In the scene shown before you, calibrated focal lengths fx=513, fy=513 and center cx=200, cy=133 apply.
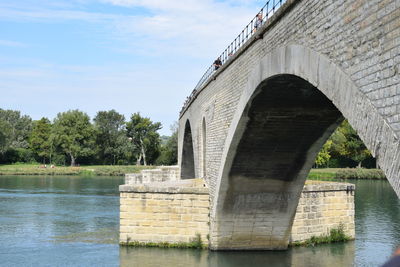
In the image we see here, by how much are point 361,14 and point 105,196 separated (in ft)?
97.8

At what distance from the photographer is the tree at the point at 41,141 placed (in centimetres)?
7219

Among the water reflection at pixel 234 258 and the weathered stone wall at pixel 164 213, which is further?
the weathered stone wall at pixel 164 213

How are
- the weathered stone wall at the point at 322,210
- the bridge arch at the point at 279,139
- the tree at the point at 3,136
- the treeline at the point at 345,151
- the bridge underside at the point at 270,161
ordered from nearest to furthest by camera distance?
the bridge arch at the point at 279,139, the bridge underside at the point at 270,161, the weathered stone wall at the point at 322,210, the treeline at the point at 345,151, the tree at the point at 3,136

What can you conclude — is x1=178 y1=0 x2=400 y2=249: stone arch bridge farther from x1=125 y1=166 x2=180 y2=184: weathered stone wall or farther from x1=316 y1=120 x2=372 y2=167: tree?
x1=316 y1=120 x2=372 y2=167: tree

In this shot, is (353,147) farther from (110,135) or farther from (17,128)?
(17,128)

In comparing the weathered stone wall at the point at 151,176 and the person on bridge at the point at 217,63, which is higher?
the person on bridge at the point at 217,63

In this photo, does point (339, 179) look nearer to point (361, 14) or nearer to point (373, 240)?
point (373, 240)

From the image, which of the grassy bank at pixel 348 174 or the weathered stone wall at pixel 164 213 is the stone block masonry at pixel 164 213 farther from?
the grassy bank at pixel 348 174

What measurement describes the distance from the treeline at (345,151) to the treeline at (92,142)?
2072 cm

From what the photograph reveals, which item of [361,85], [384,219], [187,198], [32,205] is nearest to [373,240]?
[384,219]

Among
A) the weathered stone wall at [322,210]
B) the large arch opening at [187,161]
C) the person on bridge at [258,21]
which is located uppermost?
the person on bridge at [258,21]

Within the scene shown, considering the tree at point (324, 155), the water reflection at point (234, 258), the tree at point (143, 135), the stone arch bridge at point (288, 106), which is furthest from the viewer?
the tree at point (143, 135)

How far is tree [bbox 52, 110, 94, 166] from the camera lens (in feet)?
220

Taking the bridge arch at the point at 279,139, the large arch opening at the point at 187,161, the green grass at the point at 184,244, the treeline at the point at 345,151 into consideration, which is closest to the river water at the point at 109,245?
the green grass at the point at 184,244
